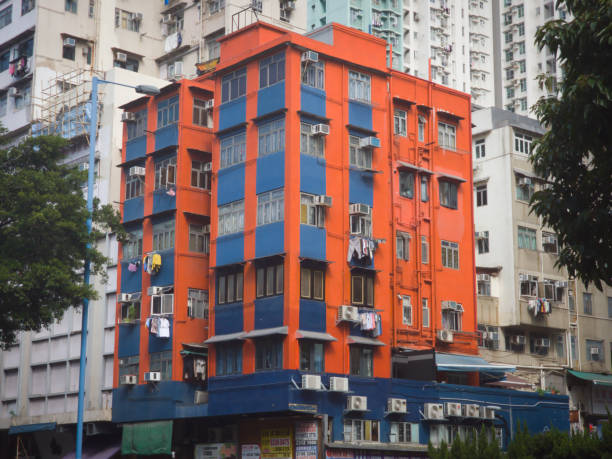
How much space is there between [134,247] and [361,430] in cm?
1391

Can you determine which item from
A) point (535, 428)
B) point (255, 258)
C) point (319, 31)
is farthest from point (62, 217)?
point (535, 428)

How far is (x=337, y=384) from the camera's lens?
115ft

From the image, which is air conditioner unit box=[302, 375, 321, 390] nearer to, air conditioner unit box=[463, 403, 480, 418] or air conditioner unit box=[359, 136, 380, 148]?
air conditioner unit box=[463, 403, 480, 418]

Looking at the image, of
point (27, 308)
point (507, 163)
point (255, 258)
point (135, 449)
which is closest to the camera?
point (27, 308)

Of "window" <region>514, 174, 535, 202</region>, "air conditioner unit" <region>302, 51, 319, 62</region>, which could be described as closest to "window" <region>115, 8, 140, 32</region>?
"air conditioner unit" <region>302, 51, 319, 62</region>

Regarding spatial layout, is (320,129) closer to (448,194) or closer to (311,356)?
(448,194)

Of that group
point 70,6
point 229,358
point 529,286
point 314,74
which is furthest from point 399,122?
point 70,6

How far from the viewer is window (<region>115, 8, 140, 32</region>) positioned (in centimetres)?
6075

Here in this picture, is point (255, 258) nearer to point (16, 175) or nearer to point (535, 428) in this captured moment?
point (16, 175)

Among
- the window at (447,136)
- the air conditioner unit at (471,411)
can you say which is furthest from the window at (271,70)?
the air conditioner unit at (471,411)

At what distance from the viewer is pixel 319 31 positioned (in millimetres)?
40469

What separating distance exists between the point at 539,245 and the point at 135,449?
76.5 feet

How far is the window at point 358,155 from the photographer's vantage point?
3888 centimetres

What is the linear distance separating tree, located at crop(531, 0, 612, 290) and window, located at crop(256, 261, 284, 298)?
52.1 feet
